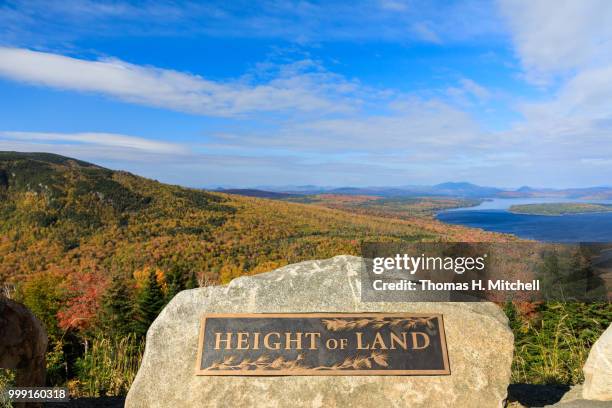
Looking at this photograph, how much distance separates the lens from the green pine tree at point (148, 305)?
523 inches

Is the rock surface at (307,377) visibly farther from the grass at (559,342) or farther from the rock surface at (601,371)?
the grass at (559,342)

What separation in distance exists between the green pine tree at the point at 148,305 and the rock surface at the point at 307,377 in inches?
323

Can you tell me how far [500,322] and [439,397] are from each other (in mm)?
1299

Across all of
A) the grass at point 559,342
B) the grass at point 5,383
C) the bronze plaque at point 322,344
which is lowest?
the grass at point 559,342

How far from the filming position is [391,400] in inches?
211

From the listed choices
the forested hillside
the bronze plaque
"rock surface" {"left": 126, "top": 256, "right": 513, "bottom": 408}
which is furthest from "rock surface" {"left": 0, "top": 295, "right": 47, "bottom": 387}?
the forested hillside

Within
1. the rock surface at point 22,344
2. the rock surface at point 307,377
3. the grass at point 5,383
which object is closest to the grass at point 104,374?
the rock surface at point 22,344

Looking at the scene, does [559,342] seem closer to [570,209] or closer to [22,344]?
[22,344]

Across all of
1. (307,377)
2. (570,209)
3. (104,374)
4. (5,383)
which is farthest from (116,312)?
(570,209)

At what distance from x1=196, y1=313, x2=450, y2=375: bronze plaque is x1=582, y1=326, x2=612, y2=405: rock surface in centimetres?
235

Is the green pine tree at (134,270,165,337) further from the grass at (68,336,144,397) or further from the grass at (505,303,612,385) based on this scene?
the grass at (505,303,612,385)

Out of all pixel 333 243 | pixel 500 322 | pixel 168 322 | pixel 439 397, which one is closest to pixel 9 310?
pixel 168 322

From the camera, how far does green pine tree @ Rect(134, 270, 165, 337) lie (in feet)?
43.6

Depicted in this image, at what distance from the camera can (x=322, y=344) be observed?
5.67 metres
